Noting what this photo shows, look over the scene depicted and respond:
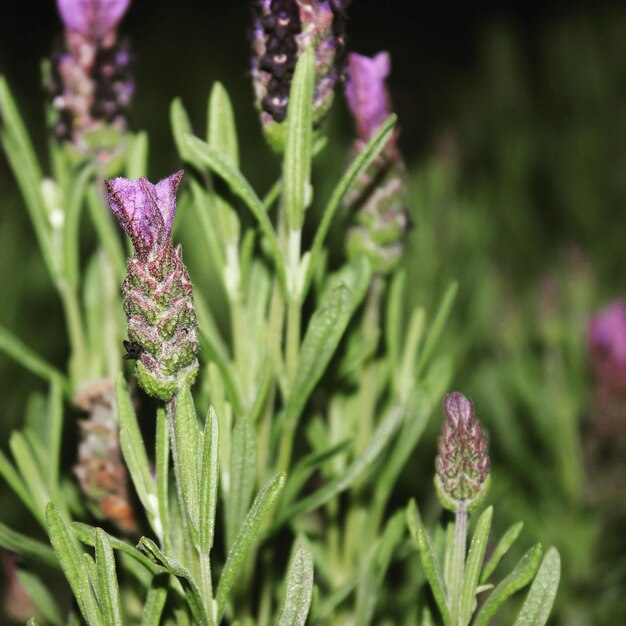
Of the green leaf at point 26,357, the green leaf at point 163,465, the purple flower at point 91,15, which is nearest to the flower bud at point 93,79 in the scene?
the purple flower at point 91,15

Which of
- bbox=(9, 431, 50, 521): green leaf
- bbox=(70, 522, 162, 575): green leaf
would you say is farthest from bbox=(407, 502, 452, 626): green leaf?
bbox=(9, 431, 50, 521): green leaf

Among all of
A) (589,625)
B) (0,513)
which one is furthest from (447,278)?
(0,513)

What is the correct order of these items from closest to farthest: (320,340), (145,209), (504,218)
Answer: (145,209) < (320,340) < (504,218)

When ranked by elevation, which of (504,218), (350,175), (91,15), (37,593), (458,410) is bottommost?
(37,593)

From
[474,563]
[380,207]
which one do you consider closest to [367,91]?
[380,207]

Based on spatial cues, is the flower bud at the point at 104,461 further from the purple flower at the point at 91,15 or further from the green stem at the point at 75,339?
the purple flower at the point at 91,15

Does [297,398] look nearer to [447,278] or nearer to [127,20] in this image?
[447,278]

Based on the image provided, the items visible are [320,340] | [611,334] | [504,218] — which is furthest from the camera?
[504,218]

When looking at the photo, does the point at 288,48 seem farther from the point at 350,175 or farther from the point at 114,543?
the point at 114,543
